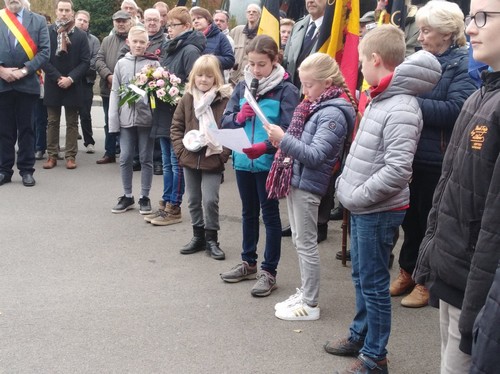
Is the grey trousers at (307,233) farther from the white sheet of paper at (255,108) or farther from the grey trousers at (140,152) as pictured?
the grey trousers at (140,152)

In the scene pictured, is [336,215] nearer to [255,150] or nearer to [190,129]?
[190,129]

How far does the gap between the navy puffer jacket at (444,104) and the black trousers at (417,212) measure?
13 cm

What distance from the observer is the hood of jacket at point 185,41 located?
6.86 metres

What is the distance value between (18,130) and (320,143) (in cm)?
553

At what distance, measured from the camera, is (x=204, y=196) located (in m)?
5.79

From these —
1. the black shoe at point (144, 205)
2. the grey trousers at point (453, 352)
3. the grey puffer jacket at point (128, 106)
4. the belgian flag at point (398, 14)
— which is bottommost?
the black shoe at point (144, 205)

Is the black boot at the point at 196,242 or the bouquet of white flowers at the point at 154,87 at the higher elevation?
the bouquet of white flowers at the point at 154,87

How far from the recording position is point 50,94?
30.9 feet

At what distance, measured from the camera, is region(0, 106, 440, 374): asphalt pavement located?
3.92 meters

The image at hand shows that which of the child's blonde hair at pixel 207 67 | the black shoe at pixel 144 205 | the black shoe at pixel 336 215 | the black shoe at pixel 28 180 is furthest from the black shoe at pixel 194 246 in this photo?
the black shoe at pixel 28 180

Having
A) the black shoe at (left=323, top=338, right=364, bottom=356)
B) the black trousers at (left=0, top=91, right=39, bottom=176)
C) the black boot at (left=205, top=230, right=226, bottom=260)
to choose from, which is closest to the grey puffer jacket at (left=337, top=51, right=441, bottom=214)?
the black shoe at (left=323, top=338, right=364, bottom=356)

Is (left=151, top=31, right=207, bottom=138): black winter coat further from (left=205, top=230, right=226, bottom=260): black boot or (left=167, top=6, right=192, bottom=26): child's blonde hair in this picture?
(left=205, top=230, right=226, bottom=260): black boot

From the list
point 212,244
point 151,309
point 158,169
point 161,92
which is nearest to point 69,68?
point 158,169

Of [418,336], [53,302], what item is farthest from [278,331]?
[53,302]
